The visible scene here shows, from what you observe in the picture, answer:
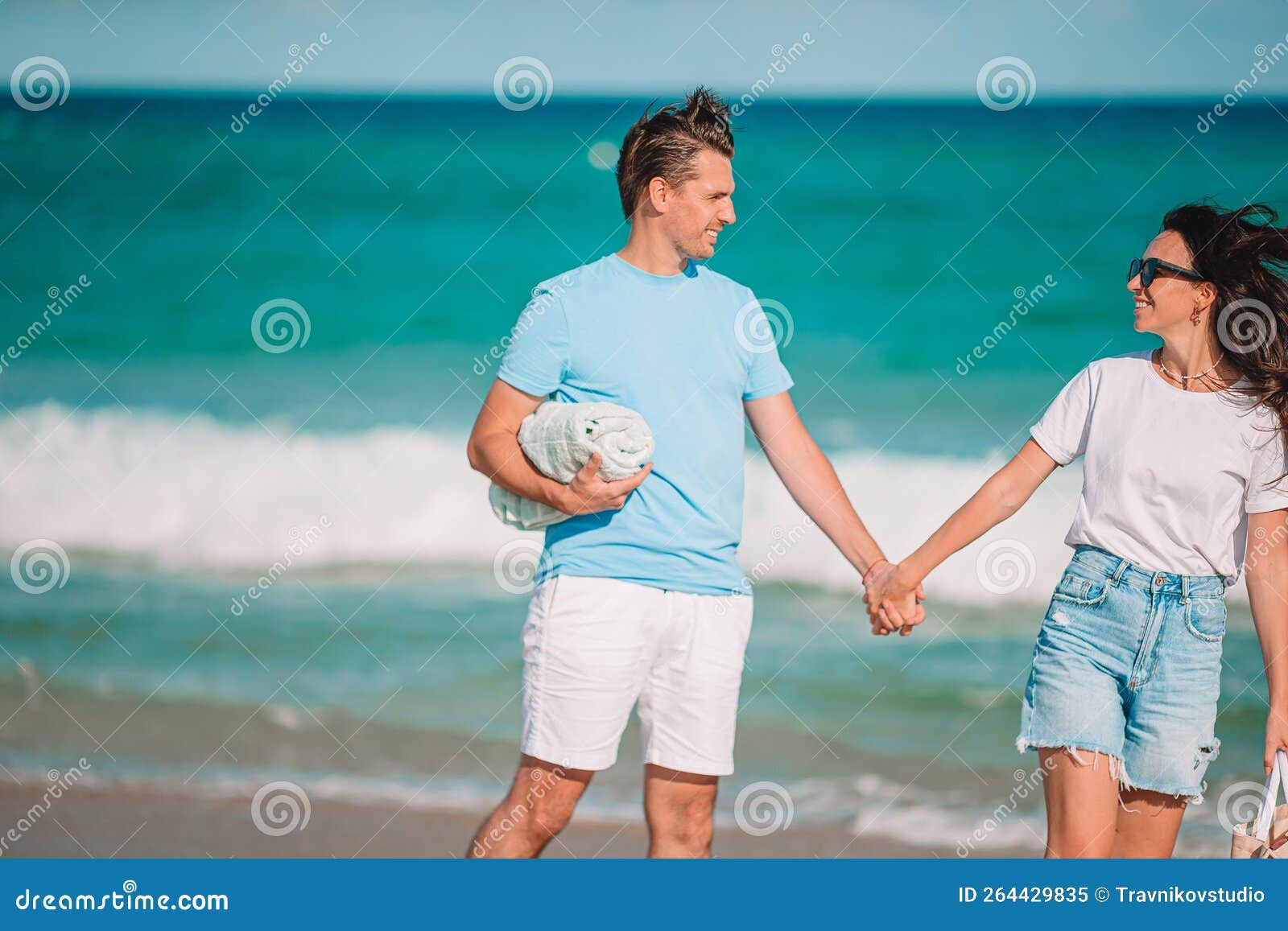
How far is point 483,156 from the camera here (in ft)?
27.9

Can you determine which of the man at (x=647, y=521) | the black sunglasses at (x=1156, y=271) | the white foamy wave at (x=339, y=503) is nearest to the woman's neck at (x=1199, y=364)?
the black sunglasses at (x=1156, y=271)

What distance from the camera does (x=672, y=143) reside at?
10.9 feet

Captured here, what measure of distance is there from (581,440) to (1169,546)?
135 cm

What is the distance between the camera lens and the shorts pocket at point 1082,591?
2990 mm

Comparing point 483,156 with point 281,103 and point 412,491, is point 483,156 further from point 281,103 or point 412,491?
point 412,491

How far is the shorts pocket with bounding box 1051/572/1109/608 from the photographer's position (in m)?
2.99

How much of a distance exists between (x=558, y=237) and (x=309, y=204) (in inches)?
61.2

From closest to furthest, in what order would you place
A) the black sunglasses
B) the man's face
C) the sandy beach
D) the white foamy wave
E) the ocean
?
the black sunglasses
the man's face
the sandy beach
the ocean
the white foamy wave

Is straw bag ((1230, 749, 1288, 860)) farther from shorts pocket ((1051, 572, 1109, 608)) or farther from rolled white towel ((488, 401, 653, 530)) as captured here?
rolled white towel ((488, 401, 653, 530))

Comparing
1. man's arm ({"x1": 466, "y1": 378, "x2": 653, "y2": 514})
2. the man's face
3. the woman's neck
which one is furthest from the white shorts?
the woman's neck

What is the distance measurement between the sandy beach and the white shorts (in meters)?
1.53

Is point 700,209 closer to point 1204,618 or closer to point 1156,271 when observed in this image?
point 1156,271

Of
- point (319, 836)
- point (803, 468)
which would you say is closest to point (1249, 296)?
point (803, 468)

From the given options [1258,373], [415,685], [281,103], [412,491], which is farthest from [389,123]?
[1258,373]
